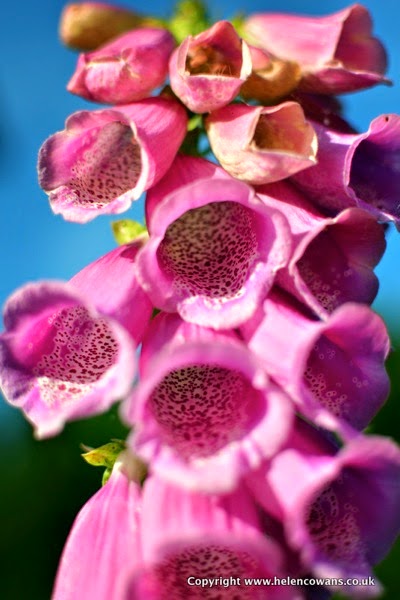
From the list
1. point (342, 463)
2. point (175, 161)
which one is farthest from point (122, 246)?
point (342, 463)

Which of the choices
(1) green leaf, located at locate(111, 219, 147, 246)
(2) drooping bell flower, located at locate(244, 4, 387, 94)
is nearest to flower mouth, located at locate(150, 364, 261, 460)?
(1) green leaf, located at locate(111, 219, 147, 246)

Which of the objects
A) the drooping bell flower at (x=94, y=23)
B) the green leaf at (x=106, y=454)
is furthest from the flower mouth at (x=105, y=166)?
the green leaf at (x=106, y=454)

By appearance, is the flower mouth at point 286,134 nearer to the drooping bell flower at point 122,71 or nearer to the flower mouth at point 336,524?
the drooping bell flower at point 122,71

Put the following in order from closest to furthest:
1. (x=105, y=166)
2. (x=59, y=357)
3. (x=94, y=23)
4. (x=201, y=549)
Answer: (x=201, y=549)
(x=59, y=357)
(x=105, y=166)
(x=94, y=23)

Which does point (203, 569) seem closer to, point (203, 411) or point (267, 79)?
point (203, 411)

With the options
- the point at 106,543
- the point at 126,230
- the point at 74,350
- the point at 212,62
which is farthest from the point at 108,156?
the point at 106,543

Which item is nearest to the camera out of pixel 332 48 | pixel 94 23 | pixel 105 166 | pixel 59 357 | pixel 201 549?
pixel 201 549

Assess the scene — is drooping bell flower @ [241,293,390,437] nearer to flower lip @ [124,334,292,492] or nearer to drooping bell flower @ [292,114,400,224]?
flower lip @ [124,334,292,492]

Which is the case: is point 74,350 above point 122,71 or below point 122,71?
below
